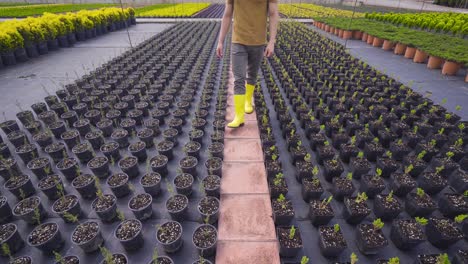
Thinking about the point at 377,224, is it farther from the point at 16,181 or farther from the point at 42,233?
the point at 16,181

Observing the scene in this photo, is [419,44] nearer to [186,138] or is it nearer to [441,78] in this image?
[441,78]

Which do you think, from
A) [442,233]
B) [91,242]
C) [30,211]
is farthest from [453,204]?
[30,211]

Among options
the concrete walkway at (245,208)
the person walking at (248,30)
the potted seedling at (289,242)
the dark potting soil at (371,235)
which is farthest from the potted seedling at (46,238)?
the dark potting soil at (371,235)

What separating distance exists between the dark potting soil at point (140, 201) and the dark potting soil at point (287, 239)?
1599mm

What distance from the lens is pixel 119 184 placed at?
3090mm

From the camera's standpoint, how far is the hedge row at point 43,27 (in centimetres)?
787

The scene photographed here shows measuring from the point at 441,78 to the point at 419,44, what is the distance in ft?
7.40

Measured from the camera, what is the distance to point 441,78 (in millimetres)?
7328

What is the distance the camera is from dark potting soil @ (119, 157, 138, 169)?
134 inches

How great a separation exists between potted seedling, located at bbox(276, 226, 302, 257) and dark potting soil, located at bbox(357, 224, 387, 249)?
0.68m

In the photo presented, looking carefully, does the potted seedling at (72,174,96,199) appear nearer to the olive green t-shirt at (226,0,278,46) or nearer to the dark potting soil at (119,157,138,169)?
the dark potting soil at (119,157,138,169)

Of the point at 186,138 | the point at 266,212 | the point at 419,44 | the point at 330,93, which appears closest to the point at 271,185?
the point at 266,212

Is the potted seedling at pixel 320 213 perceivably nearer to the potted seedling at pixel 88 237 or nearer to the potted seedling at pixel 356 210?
the potted seedling at pixel 356 210

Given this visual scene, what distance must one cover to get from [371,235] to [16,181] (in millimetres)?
4485
